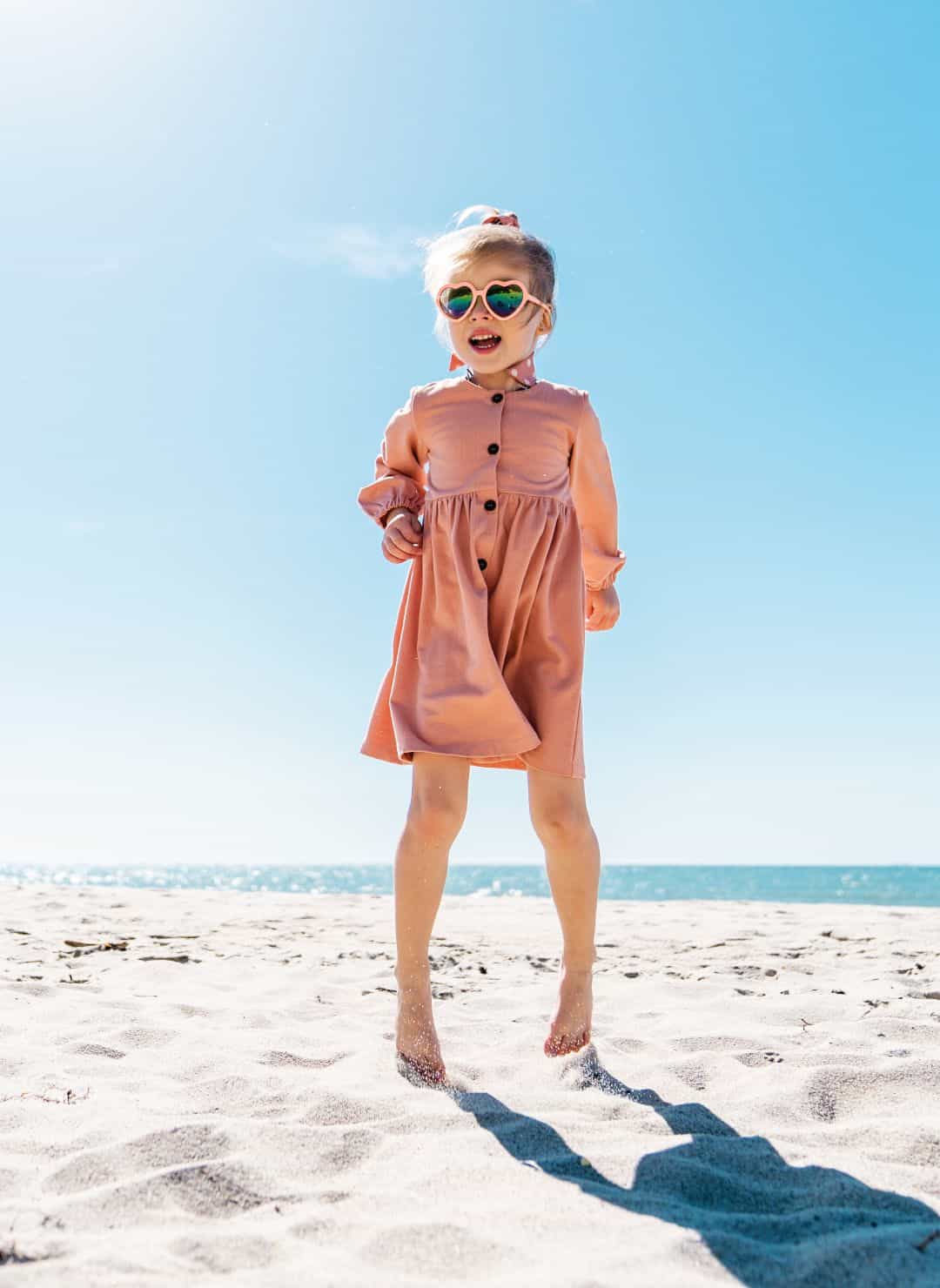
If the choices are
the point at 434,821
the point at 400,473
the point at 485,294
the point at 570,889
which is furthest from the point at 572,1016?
the point at 485,294

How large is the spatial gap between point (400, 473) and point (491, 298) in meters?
0.53

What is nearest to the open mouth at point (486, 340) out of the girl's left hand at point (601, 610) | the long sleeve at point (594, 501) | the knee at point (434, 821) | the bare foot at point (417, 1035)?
the long sleeve at point (594, 501)

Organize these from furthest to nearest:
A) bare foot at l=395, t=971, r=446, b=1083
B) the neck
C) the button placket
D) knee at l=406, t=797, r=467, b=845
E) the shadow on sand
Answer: the neck → the button placket → knee at l=406, t=797, r=467, b=845 → bare foot at l=395, t=971, r=446, b=1083 → the shadow on sand

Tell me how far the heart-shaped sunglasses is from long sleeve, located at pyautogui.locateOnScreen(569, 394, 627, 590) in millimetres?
312

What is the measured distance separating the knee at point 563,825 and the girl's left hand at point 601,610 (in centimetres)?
64

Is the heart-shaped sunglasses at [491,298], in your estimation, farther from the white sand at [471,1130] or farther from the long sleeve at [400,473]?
the white sand at [471,1130]

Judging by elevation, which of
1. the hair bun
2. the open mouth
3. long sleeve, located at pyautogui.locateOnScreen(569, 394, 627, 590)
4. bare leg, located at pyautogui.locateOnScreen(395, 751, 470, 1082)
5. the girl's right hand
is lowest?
bare leg, located at pyautogui.locateOnScreen(395, 751, 470, 1082)

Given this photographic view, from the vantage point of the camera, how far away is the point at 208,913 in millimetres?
6801

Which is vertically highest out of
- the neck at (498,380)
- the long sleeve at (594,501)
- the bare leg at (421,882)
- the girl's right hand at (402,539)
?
the neck at (498,380)

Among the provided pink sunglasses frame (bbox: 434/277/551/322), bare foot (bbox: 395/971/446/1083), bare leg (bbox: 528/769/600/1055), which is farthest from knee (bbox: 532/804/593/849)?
pink sunglasses frame (bbox: 434/277/551/322)

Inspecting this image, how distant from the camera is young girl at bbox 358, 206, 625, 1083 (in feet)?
8.27

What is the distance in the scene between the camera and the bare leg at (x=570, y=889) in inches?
101

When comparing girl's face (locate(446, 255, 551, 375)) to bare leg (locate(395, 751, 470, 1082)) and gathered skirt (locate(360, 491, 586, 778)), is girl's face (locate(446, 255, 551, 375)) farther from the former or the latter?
bare leg (locate(395, 751, 470, 1082))

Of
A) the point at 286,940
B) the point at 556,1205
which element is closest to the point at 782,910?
the point at 286,940
